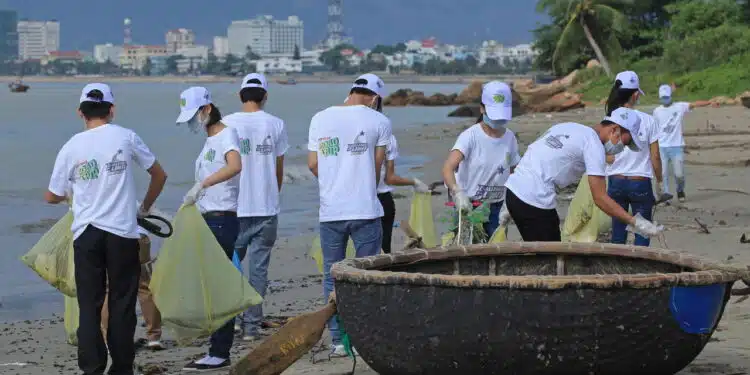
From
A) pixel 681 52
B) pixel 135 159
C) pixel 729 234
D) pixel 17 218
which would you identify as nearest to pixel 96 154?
pixel 135 159

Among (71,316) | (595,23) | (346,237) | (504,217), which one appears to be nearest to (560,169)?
(504,217)

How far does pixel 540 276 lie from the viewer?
5.75m

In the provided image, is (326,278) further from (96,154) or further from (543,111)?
(543,111)

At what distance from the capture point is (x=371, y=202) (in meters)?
7.38

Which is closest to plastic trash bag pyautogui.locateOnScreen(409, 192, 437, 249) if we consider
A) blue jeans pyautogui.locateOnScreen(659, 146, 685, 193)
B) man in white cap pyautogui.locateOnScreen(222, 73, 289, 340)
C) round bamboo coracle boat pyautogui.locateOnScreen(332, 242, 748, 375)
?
man in white cap pyautogui.locateOnScreen(222, 73, 289, 340)

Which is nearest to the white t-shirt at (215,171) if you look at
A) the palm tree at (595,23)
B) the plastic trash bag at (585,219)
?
the plastic trash bag at (585,219)

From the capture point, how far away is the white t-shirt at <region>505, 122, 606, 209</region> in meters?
7.23

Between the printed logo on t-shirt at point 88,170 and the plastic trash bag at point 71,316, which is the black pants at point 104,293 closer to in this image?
the printed logo on t-shirt at point 88,170

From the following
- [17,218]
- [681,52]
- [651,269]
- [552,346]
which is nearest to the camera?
[552,346]

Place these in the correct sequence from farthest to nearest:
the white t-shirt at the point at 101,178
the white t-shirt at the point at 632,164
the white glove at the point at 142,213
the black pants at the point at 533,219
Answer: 1. the white t-shirt at the point at 632,164
2. the black pants at the point at 533,219
3. the white glove at the point at 142,213
4. the white t-shirt at the point at 101,178

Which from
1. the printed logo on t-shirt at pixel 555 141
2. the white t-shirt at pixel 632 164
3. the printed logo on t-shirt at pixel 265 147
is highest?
the printed logo on t-shirt at pixel 555 141

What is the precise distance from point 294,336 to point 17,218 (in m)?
14.6

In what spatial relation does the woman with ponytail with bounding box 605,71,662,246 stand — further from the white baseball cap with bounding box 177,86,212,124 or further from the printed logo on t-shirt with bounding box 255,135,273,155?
the white baseball cap with bounding box 177,86,212,124

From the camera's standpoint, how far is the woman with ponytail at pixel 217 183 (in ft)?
24.3
